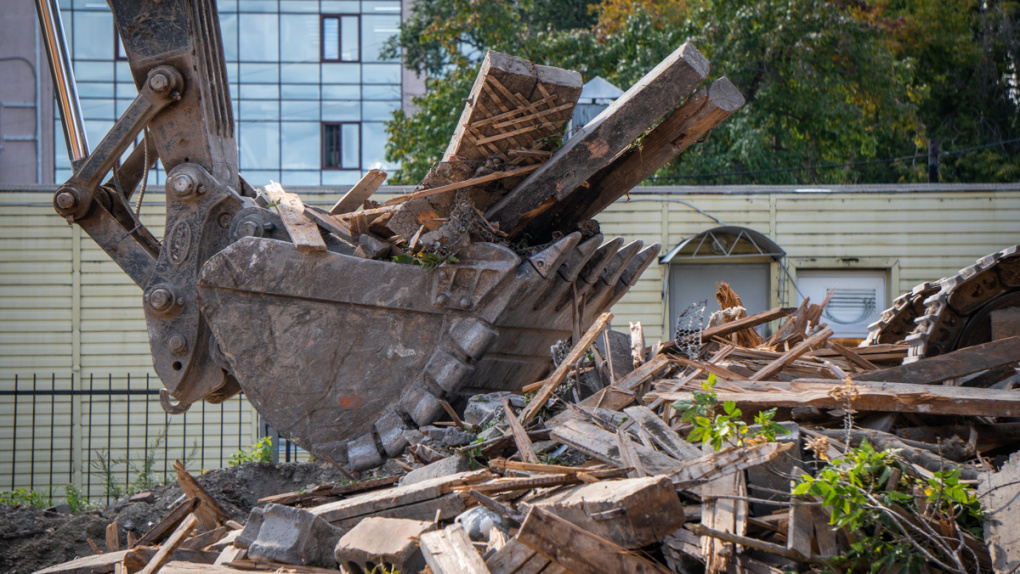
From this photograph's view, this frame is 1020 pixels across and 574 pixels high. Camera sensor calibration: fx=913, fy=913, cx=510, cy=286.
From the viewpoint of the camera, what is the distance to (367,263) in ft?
19.6

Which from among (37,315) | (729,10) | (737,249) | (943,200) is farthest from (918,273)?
(37,315)

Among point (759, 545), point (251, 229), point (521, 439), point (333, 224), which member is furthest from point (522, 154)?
point (759, 545)

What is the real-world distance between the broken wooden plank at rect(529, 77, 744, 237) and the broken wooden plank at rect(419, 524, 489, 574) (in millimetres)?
3148

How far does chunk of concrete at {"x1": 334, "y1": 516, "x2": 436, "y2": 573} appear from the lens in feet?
12.3

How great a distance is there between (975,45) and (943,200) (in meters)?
11.2

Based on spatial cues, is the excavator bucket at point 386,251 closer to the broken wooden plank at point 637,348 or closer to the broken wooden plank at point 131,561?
the broken wooden plank at point 637,348

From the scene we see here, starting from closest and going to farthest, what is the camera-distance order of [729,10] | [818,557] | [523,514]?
[818,557] < [523,514] < [729,10]

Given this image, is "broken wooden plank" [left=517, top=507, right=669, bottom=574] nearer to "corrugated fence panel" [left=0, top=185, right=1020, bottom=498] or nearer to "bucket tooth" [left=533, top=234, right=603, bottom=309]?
"bucket tooth" [left=533, top=234, right=603, bottom=309]

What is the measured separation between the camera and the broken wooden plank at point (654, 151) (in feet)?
19.1

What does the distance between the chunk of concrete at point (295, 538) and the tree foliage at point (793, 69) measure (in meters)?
14.0

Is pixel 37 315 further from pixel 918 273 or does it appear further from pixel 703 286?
pixel 918 273

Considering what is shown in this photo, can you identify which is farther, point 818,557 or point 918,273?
point 918,273

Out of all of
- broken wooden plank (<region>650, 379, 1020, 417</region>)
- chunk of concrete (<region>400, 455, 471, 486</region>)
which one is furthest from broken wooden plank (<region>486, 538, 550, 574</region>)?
chunk of concrete (<region>400, 455, 471, 486</region>)

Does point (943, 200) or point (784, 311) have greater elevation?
point (943, 200)
